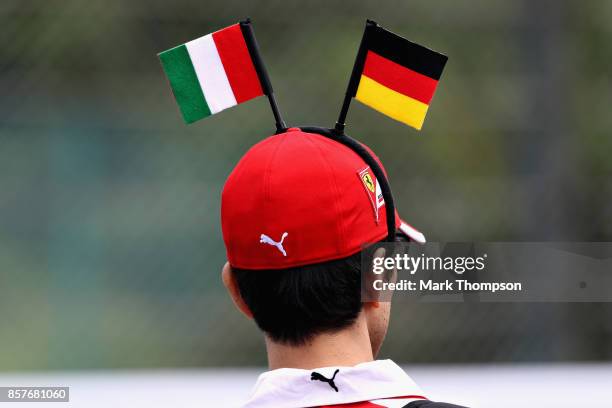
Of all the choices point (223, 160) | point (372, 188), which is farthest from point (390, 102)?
point (223, 160)

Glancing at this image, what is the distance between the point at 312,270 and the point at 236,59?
38cm

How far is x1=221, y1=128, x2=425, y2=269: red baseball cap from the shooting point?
1.19 metres

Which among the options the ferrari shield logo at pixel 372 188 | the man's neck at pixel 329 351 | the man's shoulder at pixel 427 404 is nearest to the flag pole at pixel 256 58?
the ferrari shield logo at pixel 372 188

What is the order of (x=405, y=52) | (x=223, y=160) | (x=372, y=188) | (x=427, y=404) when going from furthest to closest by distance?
(x=223, y=160), (x=405, y=52), (x=372, y=188), (x=427, y=404)

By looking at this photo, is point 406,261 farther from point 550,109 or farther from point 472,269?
point 550,109

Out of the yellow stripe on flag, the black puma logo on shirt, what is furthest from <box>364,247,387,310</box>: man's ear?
the yellow stripe on flag

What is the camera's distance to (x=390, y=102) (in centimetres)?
137

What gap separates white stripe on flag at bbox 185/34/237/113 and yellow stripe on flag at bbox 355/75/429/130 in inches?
7.9

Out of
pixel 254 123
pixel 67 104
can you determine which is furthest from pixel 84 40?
pixel 254 123

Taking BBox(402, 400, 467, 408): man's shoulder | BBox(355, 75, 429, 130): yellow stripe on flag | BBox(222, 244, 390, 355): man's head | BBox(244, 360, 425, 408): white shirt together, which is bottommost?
BBox(402, 400, 467, 408): man's shoulder

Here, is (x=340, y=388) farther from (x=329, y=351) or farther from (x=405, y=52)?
(x=405, y=52)

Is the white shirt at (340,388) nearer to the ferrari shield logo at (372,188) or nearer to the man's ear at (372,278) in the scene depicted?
the man's ear at (372,278)

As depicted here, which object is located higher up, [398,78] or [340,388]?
[398,78]

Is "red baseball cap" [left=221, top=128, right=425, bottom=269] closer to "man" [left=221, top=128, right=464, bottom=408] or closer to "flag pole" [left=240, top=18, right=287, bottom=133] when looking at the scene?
"man" [left=221, top=128, right=464, bottom=408]
